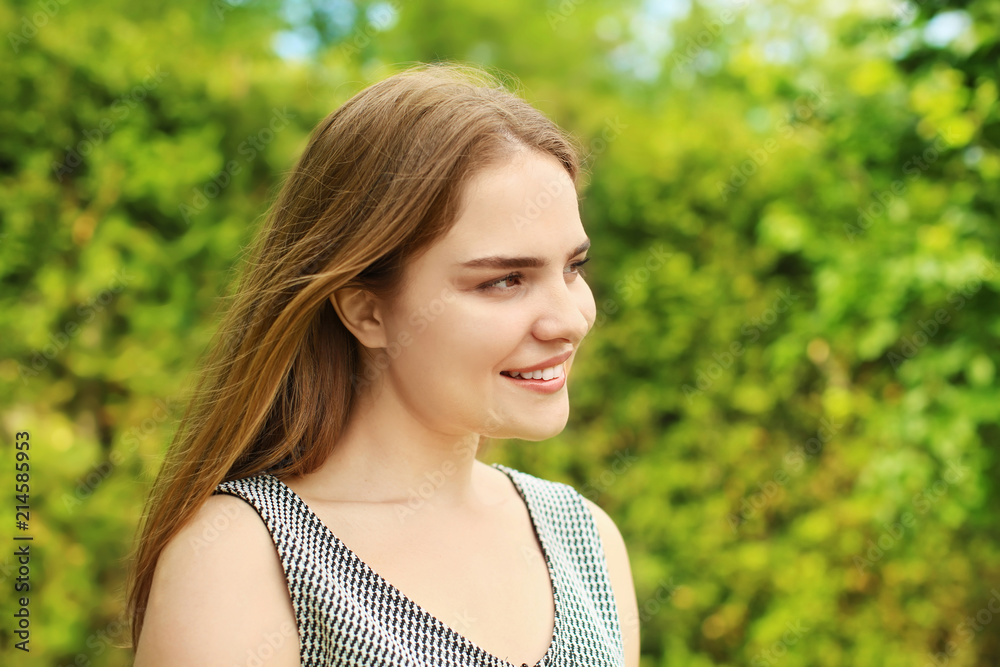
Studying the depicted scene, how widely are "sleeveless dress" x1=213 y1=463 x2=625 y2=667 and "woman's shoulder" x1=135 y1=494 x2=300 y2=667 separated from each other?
0.09 feet

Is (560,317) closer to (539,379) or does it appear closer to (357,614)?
(539,379)

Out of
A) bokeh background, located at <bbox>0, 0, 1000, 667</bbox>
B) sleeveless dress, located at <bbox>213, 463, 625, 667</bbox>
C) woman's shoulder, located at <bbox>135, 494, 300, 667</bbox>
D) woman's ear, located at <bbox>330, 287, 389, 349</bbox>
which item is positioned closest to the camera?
woman's shoulder, located at <bbox>135, 494, 300, 667</bbox>

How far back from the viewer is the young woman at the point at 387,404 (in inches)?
54.9

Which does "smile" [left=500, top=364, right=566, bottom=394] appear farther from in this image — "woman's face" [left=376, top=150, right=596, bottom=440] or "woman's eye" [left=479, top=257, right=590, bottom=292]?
"woman's eye" [left=479, top=257, right=590, bottom=292]

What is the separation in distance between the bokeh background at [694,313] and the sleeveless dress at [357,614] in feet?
3.92

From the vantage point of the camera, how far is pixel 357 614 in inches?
55.6

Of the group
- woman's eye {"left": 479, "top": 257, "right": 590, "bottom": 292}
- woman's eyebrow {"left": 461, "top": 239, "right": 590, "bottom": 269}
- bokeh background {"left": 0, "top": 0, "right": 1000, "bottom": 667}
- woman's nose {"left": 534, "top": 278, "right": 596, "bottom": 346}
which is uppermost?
woman's eyebrow {"left": 461, "top": 239, "right": 590, "bottom": 269}

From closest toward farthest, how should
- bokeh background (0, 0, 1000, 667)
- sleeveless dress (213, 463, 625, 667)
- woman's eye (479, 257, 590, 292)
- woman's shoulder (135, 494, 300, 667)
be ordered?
1. woman's shoulder (135, 494, 300, 667)
2. sleeveless dress (213, 463, 625, 667)
3. woman's eye (479, 257, 590, 292)
4. bokeh background (0, 0, 1000, 667)

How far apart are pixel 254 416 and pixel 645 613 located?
2896 millimetres

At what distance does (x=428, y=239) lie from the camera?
1495 millimetres

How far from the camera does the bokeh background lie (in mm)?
2936

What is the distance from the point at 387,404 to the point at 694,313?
2.67m

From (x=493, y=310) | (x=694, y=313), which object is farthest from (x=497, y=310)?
(x=694, y=313)

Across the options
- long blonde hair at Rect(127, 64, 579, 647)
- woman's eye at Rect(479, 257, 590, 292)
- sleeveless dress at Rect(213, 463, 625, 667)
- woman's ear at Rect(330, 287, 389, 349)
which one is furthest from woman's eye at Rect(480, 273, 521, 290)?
sleeveless dress at Rect(213, 463, 625, 667)
